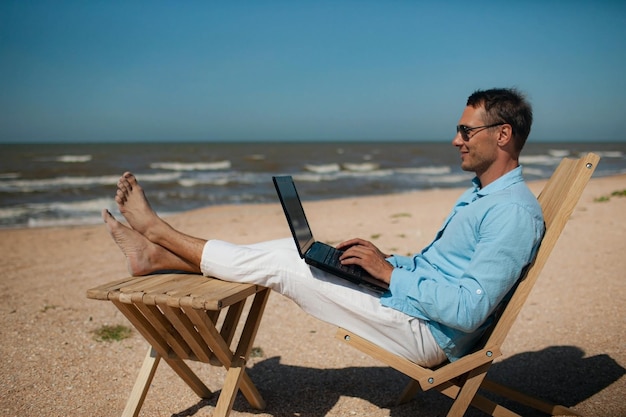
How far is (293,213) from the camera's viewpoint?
2881 millimetres

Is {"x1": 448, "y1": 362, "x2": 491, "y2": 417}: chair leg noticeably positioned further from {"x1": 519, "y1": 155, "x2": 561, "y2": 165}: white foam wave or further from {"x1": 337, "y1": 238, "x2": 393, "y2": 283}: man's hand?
{"x1": 519, "y1": 155, "x2": 561, "y2": 165}: white foam wave

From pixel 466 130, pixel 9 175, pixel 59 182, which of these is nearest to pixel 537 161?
pixel 59 182

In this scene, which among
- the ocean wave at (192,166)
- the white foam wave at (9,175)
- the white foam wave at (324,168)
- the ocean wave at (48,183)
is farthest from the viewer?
the white foam wave at (324,168)

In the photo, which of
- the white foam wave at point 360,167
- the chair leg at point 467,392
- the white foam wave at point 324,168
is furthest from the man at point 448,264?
the white foam wave at point 360,167

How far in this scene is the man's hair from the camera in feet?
8.98

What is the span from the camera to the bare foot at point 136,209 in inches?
125

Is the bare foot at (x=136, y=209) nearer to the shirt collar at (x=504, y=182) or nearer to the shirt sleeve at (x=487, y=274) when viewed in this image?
the shirt sleeve at (x=487, y=274)

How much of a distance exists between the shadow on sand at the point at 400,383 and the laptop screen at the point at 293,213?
1.12 m

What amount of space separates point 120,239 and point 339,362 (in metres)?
1.89

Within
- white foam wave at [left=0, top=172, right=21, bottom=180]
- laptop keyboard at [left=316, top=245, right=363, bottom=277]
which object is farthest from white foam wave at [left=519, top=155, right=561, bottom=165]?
laptop keyboard at [left=316, top=245, right=363, bottom=277]

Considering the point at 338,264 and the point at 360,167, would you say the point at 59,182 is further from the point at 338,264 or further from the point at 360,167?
the point at 338,264

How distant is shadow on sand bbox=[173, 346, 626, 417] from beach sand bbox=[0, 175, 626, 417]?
0.01 metres

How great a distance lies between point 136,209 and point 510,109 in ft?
7.15

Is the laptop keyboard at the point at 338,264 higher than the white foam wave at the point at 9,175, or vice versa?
the laptop keyboard at the point at 338,264
